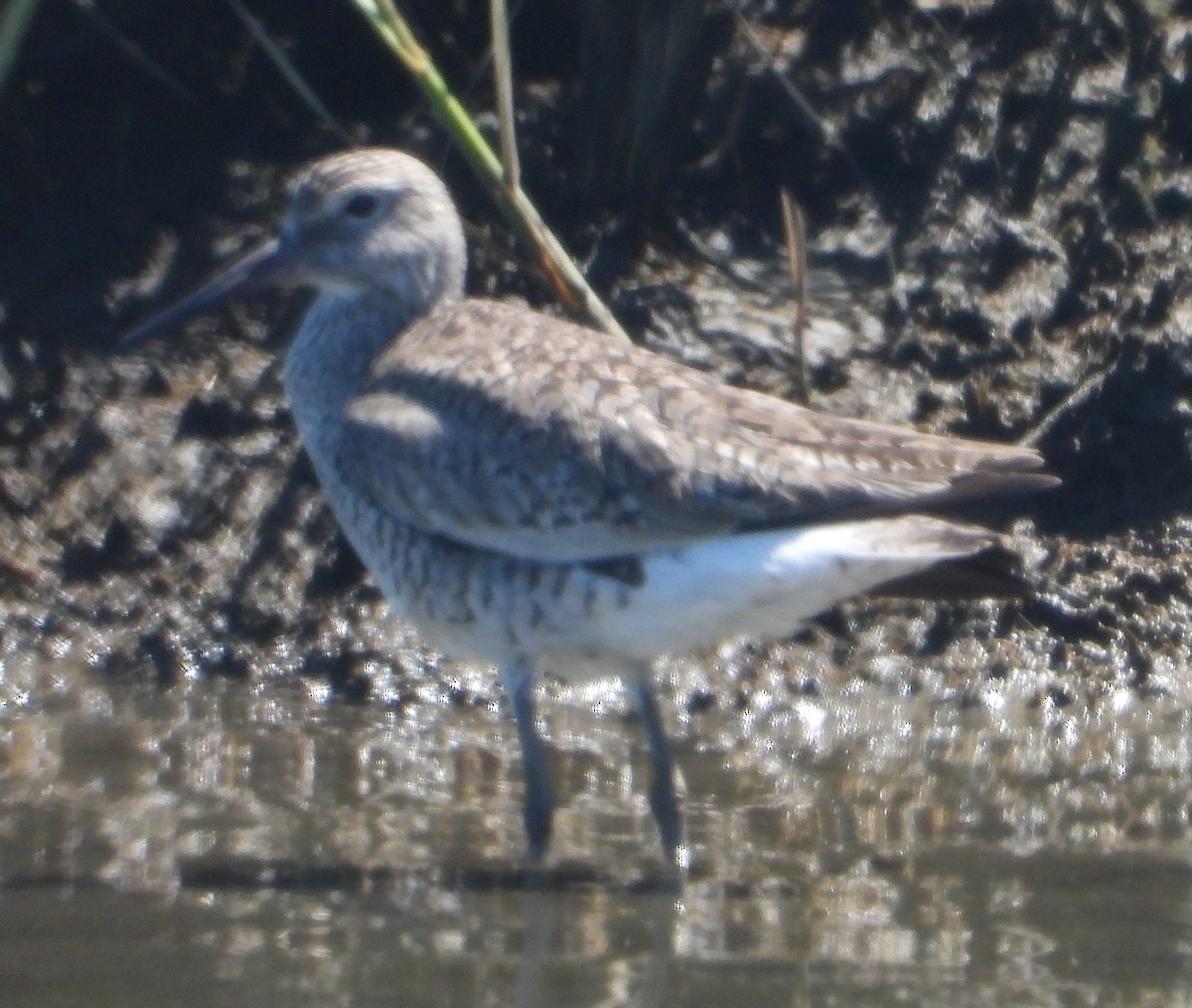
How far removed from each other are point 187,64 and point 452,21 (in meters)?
0.90

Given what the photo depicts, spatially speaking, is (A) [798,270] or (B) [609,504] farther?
(A) [798,270]

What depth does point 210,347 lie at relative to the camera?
6.80m

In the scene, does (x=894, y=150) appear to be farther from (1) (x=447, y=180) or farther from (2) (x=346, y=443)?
(2) (x=346, y=443)

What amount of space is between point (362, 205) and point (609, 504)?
49.7 inches

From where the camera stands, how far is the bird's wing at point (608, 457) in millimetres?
4762

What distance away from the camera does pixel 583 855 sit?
5031 mm

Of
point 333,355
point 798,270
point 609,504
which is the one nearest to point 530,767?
point 609,504

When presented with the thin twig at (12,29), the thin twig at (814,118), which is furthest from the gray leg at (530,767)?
the thin twig at (814,118)

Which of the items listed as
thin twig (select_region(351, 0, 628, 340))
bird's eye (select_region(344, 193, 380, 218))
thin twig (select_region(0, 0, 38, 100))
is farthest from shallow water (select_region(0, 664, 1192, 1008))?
thin twig (select_region(0, 0, 38, 100))

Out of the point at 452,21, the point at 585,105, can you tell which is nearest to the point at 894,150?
the point at 585,105

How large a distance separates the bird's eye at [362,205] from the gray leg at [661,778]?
143cm

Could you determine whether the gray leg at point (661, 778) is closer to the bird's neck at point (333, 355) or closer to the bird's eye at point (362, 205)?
the bird's neck at point (333, 355)

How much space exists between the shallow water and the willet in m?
0.30

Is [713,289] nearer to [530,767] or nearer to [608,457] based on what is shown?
[608,457]
